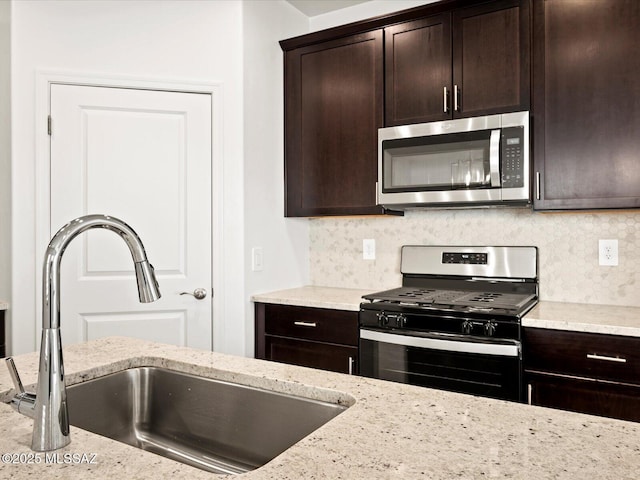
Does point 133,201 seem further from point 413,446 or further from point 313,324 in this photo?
point 413,446

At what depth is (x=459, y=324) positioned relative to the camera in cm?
223

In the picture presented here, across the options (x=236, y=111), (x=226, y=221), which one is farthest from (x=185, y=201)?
(x=236, y=111)

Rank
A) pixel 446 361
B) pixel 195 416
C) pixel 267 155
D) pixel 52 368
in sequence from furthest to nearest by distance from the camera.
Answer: pixel 267 155 < pixel 446 361 < pixel 195 416 < pixel 52 368

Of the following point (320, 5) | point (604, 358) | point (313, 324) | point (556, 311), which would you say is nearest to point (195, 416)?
point (313, 324)

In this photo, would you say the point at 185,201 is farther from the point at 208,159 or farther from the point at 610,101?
the point at 610,101

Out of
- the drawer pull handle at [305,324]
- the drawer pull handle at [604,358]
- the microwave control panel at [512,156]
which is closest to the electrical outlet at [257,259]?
the drawer pull handle at [305,324]

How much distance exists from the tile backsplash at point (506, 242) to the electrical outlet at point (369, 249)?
0.02 m

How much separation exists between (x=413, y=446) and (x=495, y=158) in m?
1.85

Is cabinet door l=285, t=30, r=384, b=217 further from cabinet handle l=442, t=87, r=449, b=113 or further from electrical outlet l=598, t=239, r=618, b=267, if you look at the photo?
electrical outlet l=598, t=239, r=618, b=267

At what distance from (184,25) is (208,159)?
763 mm

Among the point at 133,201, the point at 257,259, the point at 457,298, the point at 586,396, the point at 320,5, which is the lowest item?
the point at 586,396

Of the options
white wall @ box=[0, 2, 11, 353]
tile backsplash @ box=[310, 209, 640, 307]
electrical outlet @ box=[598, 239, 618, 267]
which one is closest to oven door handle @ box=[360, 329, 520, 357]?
tile backsplash @ box=[310, 209, 640, 307]

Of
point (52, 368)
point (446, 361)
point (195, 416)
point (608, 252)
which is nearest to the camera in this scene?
point (52, 368)

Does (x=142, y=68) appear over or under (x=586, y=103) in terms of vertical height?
over
